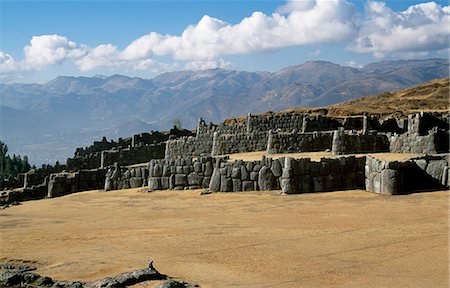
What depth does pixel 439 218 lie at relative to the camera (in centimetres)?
1291

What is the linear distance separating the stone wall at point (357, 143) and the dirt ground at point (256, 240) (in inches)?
436

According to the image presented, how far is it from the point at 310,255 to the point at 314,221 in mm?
3215

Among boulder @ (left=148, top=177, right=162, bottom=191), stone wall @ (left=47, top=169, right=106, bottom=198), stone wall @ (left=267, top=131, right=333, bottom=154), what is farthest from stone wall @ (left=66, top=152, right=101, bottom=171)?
boulder @ (left=148, top=177, right=162, bottom=191)

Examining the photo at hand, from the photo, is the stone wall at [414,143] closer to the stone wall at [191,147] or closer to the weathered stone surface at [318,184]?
the weathered stone surface at [318,184]

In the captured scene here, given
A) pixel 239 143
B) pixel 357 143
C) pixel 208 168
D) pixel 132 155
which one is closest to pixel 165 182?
pixel 208 168

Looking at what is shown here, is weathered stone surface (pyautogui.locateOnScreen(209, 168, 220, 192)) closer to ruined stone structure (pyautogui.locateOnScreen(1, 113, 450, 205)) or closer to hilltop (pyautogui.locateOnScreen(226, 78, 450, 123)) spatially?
ruined stone structure (pyautogui.locateOnScreen(1, 113, 450, 205))

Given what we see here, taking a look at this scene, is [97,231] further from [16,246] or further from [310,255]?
[310,255]

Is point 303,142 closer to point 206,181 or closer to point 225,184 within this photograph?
point 206,181

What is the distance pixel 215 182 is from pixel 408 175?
22.2ft

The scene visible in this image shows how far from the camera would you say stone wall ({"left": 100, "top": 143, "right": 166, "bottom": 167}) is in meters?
43.7

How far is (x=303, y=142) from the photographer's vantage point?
32.1 m

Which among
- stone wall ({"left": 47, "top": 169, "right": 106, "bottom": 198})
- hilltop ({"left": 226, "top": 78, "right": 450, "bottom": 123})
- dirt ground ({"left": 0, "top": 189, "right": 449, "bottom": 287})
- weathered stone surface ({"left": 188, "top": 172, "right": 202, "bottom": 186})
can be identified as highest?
hilltop ({"left": 226, "top": 78, "right": 450, "bottom": 123})

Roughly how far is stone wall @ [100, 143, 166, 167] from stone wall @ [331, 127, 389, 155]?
20226 millimetres

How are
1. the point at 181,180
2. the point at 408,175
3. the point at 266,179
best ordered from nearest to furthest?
the point at 408,175
the point at 266,179
the point at 181,180
